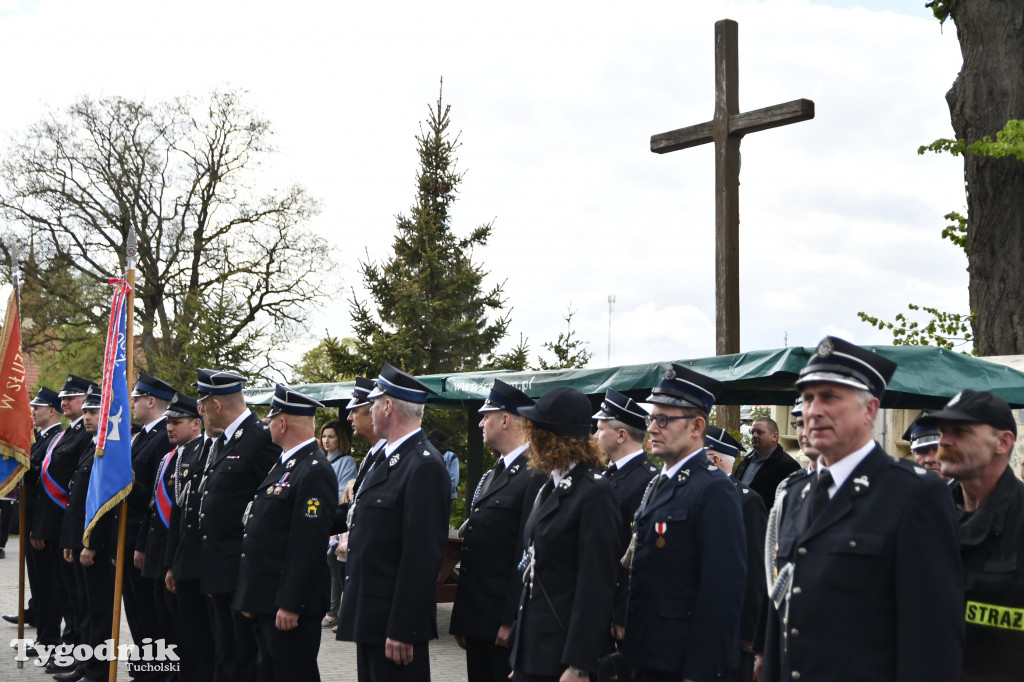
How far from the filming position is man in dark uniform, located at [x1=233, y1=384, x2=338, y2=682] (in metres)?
5.95

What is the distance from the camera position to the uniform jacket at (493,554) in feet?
17.6

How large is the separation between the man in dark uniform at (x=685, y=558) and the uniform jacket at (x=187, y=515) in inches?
137

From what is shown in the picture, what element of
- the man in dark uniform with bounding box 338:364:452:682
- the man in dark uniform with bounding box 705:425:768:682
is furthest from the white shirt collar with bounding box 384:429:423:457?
the man in dark uniform with bounding box 705:425:768:682

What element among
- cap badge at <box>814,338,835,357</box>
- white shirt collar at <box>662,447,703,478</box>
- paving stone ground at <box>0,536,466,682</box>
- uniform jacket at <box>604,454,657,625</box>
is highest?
cap badge at <box>814,338,835,357</box>

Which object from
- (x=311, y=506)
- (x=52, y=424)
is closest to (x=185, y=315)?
(x=52, y=424)

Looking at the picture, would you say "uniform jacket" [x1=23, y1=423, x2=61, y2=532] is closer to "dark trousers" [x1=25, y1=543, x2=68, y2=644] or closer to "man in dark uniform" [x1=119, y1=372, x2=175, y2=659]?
"dark trousers" [x1=25, y1=543, x2=68, y2=644]

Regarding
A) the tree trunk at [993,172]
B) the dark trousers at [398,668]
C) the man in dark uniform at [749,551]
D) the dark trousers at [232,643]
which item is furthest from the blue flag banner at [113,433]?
the tree trunk at [993,172]

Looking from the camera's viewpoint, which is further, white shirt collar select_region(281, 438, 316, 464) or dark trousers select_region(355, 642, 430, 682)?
white shirt collar select_region(281, 438, 316, 464)

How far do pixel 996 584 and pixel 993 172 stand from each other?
35.2 ft

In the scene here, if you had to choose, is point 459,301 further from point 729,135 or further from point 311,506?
point 311,506

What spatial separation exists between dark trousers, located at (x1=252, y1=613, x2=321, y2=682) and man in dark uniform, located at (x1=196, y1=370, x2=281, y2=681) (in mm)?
301

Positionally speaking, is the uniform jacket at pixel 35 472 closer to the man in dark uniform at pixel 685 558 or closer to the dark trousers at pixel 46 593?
the dark trousers at pixel 46 593

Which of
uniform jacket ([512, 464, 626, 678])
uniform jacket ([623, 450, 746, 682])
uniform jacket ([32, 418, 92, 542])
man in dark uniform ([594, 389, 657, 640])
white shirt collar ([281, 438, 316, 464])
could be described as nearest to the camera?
uniform jacket ([623, 450, 746, 682])

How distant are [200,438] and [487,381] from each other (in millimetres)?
3401
